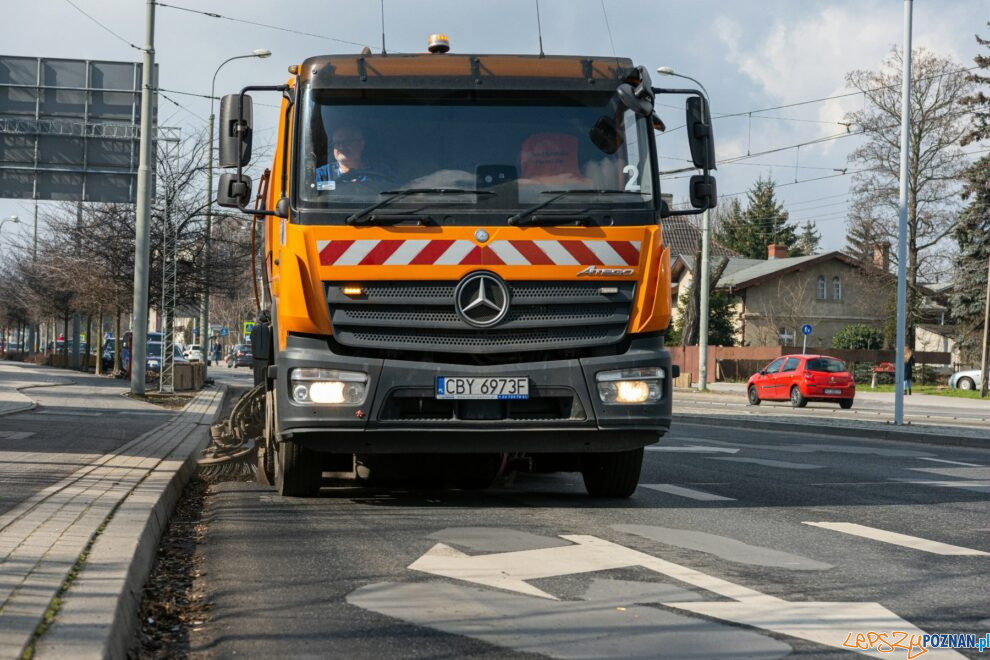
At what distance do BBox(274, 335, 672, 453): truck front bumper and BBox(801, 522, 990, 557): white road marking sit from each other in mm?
1399

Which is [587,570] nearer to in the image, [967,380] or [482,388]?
[482,388]

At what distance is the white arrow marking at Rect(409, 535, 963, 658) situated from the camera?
5.20 meters

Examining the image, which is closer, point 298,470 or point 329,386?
point 329,386

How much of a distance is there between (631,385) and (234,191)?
10.2 feet

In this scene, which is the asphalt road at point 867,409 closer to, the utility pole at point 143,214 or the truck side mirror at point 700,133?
the utility pole at point 143,214

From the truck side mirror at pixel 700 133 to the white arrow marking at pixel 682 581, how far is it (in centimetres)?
301

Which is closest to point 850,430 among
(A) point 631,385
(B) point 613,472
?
(B) point 613,472

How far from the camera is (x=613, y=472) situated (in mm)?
9820

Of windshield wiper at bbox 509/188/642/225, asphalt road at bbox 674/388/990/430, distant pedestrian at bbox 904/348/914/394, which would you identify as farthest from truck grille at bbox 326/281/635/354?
distant pedestrian at bbox 904/348/914/394

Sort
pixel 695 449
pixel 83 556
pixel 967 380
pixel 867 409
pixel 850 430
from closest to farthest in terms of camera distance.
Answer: pixel 83 556
pixel 695 449
pixel 850 430
pixel 867 409
pixel 967 380

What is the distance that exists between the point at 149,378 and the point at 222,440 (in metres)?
29.5

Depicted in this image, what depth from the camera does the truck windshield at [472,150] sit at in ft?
28.0

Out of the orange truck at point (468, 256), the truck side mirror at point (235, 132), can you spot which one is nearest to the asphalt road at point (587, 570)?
the orange truck at point (468, 256)

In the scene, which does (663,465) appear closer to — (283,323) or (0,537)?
(283,323)
